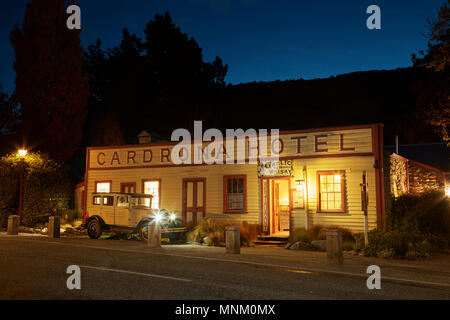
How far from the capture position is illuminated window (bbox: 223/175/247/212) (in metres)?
18.7

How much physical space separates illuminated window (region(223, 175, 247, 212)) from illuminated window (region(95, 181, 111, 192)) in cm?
691

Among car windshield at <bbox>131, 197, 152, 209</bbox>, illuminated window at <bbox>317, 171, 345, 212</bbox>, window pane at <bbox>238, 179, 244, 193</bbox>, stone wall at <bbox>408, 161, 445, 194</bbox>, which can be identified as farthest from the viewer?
stone wall at <bbox>408, 161, 445, 194</bbox>

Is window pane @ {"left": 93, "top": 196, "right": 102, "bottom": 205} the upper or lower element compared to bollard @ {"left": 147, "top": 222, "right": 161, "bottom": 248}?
upper

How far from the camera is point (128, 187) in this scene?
853 inches

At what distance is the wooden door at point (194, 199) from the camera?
19.6m

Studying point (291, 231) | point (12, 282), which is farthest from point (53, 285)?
point (291, 231)

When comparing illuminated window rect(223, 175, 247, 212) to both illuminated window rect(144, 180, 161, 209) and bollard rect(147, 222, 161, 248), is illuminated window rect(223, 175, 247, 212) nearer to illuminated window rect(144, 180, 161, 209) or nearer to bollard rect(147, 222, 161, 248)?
illuminated window rect(144, 180, 161, 209)

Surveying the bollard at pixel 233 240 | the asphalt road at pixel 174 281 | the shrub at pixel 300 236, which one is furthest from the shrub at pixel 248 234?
the asphalt road at pixel 174 281

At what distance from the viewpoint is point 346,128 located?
1672 centimetres

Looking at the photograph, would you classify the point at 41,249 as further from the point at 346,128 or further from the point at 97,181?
the point at 346,128

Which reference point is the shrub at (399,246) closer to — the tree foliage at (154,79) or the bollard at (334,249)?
the bollard at (334,249)

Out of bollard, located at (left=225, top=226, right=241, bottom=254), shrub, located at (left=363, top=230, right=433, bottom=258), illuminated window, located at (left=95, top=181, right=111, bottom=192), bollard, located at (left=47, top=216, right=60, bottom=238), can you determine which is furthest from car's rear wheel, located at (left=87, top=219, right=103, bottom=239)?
shrub, located at (left=363, top=230, right=433, bottom=258)

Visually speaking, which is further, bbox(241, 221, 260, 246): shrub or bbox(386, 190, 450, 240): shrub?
bbox(241, 221, 260, 246): shrub

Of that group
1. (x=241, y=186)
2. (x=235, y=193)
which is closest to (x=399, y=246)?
(x=241, y=186)
